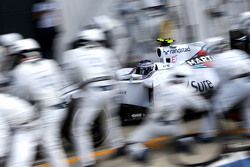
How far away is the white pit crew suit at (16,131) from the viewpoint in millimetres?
5734

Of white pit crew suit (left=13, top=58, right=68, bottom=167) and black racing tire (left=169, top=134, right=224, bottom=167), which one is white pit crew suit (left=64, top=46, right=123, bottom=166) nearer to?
white pit crew suit (left=13, top=58, right=68, bottom=167)

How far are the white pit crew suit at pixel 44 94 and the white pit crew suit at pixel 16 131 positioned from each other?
24 cm

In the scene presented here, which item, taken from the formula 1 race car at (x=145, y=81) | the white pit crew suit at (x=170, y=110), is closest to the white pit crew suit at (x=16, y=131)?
the white pit crew suit at (x=170, y=110)

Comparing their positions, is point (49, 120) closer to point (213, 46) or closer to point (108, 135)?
point (108, 135)

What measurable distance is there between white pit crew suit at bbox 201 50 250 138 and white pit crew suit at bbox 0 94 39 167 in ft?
7.76

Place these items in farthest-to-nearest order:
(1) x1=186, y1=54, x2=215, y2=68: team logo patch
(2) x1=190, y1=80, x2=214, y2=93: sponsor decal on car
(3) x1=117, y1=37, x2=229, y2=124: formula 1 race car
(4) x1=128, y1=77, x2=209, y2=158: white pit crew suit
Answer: (1) x1=186, y1=54, x2=215, y2=68: team logo patch → (3) x1=117, y1=37, x2=229, y2=124: formula 1 race car → (2) x1=190, y1=80, x2=214, y2=93: sponsor decal on car → (4) x1=128, y1=77, x2=209, y2=158: white pit crew suit

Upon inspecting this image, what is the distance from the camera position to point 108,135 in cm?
757

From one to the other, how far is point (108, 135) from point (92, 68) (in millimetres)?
1242

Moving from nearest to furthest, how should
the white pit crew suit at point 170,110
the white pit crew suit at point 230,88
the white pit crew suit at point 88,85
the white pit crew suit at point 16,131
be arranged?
the white pit crew suit at point 16,131, the white pit crew suit at point 170,110, the white pit crew suit at point 88,85, the white pit crew suit at point 230,88

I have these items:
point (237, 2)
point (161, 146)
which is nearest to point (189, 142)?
point (161, 146)

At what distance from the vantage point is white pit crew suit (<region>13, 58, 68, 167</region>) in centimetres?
614

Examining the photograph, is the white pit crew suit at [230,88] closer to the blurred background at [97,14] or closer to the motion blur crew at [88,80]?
the motion blur crew at [88,80]

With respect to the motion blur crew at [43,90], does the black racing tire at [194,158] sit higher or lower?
lower

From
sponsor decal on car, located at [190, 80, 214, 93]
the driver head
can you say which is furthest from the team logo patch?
the driver head
